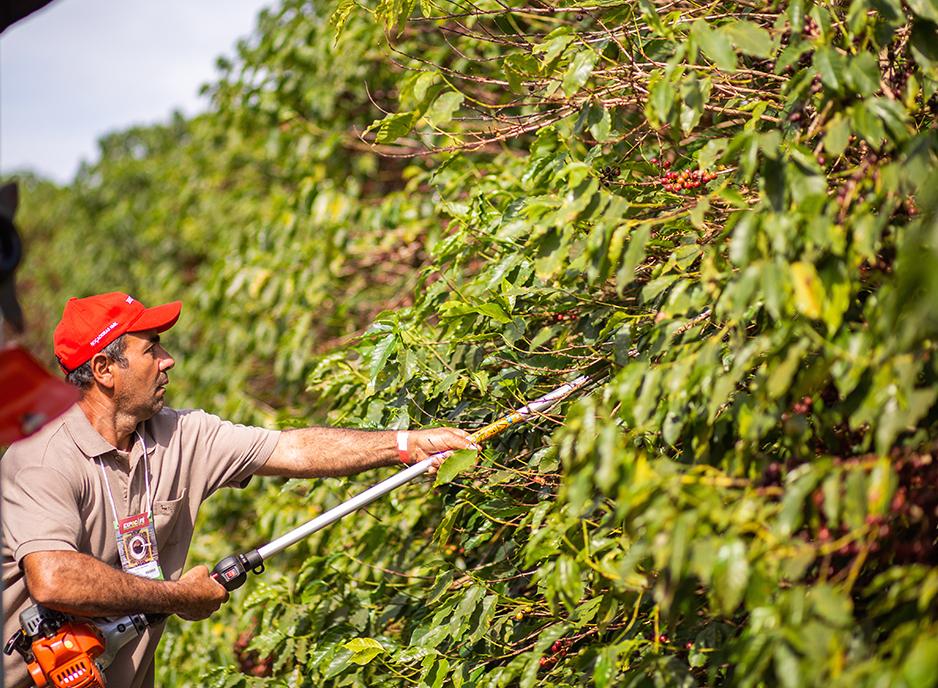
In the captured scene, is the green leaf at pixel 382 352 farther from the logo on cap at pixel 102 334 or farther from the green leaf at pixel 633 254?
the green leaf at pixel 633 254

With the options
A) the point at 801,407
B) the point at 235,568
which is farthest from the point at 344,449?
the point at 801,407

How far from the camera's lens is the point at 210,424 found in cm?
308

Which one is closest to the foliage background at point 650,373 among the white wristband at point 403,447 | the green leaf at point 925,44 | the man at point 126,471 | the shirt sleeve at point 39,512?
the green leaf at point 925,44

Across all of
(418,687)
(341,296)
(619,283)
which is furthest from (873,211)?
(341,296)

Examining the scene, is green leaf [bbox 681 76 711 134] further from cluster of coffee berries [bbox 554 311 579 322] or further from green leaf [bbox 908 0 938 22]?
cluster of coffee berries [bbox 554 311 579 322]

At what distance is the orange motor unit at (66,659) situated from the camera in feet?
8.25

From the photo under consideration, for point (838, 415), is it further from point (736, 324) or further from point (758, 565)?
point (758, 565)

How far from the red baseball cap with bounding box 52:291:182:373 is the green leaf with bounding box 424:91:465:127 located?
2.98 ft

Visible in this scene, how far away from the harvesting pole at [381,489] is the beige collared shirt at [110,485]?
0.27 meters

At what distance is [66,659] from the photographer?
254cm

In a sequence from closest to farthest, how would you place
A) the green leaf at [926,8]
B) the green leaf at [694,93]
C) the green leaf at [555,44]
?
the green leaf at [926,8], the green leaf at [694,93], the green leaf at [555,44]

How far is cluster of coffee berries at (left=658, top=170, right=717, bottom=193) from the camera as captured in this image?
2641 millimetres

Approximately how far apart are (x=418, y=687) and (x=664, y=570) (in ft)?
3.32

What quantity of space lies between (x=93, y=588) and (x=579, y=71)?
5.71 ft
